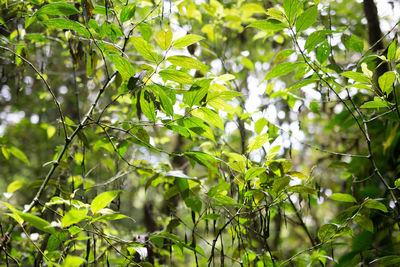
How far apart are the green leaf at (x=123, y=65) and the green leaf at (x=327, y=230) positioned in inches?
35.0

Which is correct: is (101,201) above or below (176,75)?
below

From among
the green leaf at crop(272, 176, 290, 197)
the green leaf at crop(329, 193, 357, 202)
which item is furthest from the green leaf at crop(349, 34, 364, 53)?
the green leaf at crop(272, 176, 290, 197)

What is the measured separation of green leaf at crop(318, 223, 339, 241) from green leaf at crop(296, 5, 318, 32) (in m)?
0.73

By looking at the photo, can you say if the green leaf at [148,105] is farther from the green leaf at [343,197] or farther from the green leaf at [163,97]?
the green leaf at [343,197]

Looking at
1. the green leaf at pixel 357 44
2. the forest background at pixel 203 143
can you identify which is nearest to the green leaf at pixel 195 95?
the forest background at pixel 203 143

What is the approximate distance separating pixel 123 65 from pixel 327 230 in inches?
37.3

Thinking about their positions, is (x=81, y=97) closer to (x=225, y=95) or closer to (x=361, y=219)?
(x=225, y=95)

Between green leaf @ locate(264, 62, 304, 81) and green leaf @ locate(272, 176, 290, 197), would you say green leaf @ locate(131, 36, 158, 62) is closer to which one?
green leaf @ locate(264, 62, 304, 81)

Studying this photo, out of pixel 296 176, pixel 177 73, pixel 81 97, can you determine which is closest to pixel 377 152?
pixel 296 176

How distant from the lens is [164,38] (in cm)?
93

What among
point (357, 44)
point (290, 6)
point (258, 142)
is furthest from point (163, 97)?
point (357, 44)

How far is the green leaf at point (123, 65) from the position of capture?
94 cm

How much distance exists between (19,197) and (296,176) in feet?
12.4

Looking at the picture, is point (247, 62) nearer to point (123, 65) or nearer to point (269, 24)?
point (269, 24)
